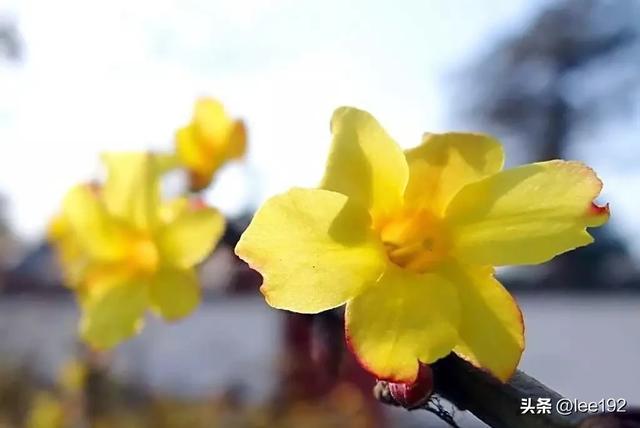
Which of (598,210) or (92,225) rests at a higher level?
(598,210)

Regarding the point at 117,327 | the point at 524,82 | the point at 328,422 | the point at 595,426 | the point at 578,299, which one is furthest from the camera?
the point at 524,82

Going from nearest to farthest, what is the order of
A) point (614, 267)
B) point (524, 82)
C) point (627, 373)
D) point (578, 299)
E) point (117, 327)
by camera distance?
point (117, 327) < point (627, 373) < point (578, 299) < point (614, 267) < point (524, 82)

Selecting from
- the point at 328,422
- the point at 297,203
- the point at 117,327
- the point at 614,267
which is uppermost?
the point at 297,203

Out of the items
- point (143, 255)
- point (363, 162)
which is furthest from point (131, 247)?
point (363, 162)

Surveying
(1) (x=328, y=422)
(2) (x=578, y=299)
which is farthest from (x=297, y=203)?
(2) (x=578, y=299)

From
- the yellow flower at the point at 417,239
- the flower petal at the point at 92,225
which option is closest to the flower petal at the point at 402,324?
the yellow flower at the point at 417,239

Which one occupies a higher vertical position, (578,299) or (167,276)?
(167,276)

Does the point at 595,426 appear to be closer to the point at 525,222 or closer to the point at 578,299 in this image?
the point at 525,222

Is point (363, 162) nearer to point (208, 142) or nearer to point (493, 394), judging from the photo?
point (493, 394)
